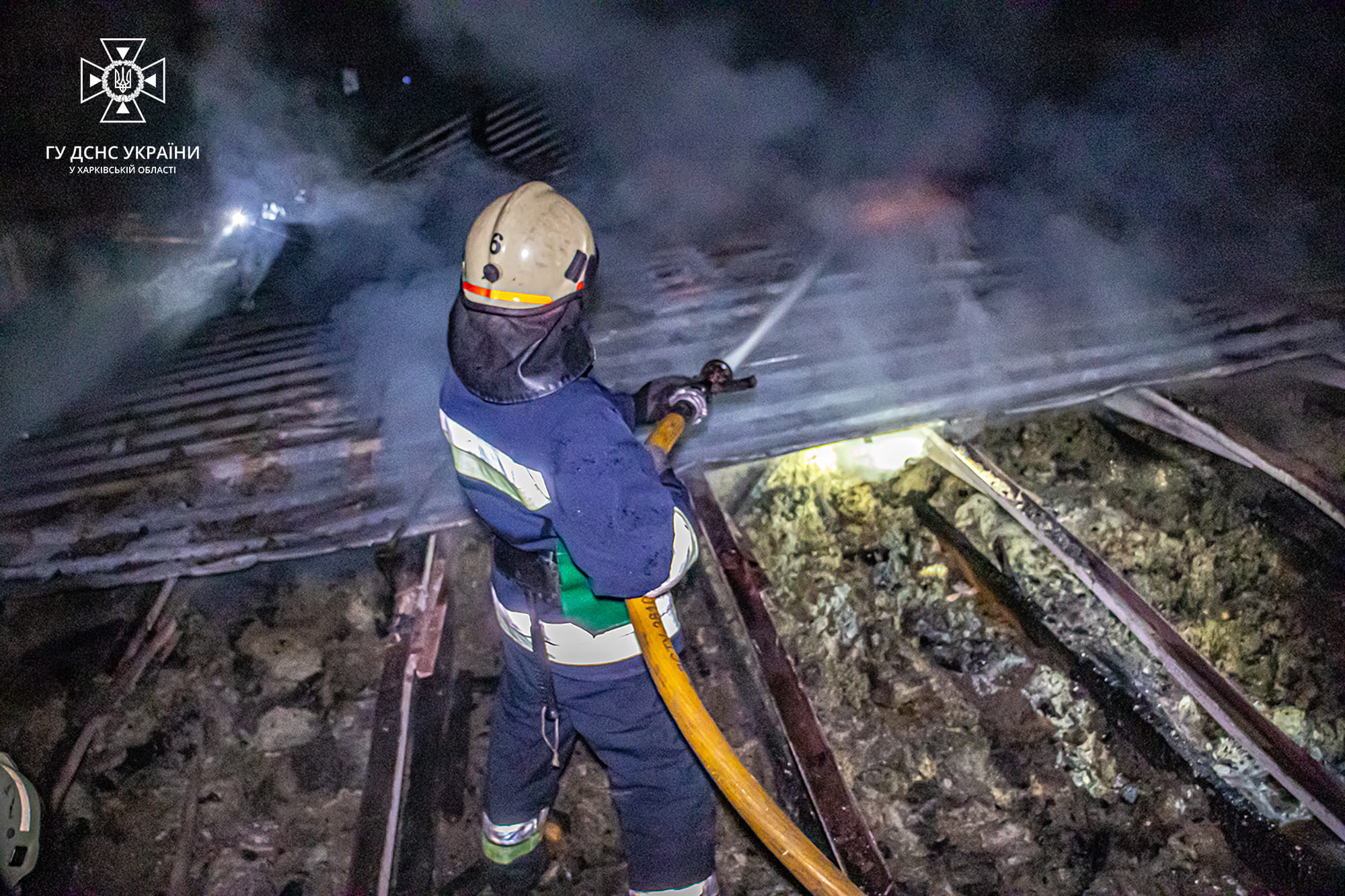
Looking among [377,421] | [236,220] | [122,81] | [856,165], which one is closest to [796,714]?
[377,421]

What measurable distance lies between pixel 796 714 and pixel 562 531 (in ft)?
3.62

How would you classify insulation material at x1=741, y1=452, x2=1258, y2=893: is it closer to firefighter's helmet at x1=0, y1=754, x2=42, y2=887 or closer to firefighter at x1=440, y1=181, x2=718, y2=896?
firefighter at x1=440, y1=181, x2=718, y2=896

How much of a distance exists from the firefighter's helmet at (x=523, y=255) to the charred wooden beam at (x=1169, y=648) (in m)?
1.94

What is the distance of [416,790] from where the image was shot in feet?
7.79

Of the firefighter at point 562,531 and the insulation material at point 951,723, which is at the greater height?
the firefighter at point 562,531

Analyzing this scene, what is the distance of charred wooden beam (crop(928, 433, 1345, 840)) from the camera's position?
2053 millimetres

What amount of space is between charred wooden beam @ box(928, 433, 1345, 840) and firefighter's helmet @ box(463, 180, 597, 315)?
194 cm

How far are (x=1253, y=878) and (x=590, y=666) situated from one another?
2.05 m

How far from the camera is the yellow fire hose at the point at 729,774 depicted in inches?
65.1

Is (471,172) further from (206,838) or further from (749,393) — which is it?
(206,838)

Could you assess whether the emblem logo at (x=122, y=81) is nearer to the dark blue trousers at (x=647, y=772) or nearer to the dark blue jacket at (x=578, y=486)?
the dark blue jacket at (x=578, y=486)

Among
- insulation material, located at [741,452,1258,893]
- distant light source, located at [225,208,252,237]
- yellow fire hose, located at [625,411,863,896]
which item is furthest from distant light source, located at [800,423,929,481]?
distant light source, located at [225,208,252,237]

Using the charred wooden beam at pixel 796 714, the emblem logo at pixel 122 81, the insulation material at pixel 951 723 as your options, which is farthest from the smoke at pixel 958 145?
the emblem logo at pixel 122 81

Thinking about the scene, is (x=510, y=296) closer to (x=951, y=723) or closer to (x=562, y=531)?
(x=562, y=531)
